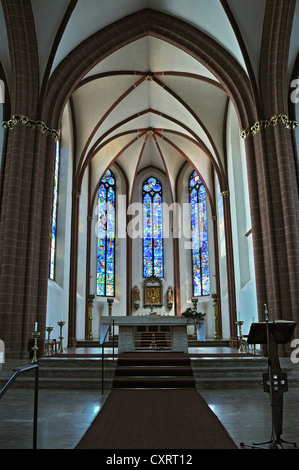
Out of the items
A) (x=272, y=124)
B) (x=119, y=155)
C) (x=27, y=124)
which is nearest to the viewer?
(x=27, y=124)

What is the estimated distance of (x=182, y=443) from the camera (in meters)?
3.88

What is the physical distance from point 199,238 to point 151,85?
346 inches

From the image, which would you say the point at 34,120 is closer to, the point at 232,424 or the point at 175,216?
the point at 232,424

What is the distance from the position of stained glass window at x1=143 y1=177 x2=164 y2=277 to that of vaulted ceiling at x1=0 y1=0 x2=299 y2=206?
1.32m

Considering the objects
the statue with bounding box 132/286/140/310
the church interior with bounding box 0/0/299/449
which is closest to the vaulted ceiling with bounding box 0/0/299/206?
the church interior with bounding box 0/0/299/449

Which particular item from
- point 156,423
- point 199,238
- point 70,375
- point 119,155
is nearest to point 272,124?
point 70,375

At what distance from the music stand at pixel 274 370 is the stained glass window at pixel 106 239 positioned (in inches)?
683

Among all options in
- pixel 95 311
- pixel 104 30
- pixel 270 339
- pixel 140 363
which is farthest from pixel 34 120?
pixel 95 311

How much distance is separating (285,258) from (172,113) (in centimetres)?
1032

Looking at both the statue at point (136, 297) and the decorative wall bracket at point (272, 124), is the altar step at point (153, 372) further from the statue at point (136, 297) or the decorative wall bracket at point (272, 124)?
the statue at point (136, 297)

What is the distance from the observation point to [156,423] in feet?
15.4

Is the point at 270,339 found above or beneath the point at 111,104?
Result: beneath

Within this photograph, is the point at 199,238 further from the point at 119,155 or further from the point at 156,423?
the point at 156,423

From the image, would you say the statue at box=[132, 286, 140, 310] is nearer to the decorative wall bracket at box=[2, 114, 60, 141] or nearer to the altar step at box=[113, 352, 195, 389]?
the decorative wall bracket at box=[2, 114, 60, 141]
